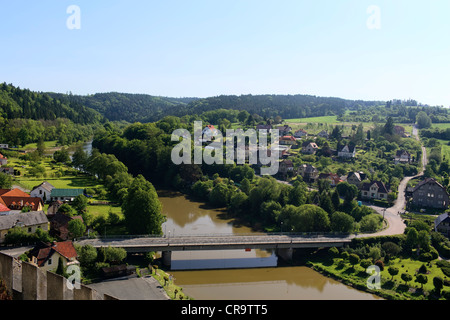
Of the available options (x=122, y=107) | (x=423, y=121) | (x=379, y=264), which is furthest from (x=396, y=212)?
(x=122, y=107)

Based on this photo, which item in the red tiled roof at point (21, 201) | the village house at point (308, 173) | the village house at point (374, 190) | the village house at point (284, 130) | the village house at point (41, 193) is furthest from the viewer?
the village house at point (284, 130)

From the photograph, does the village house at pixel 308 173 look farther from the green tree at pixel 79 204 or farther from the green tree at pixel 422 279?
the green tree at pixel 79 204

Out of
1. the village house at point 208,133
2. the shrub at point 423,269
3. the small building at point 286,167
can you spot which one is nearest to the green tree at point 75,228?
the shrub at point 423,269

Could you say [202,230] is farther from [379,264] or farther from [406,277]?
[406,277]

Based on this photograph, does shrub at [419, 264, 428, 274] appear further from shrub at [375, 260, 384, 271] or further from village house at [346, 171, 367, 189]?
village house at [346, 171, 367, 189]
